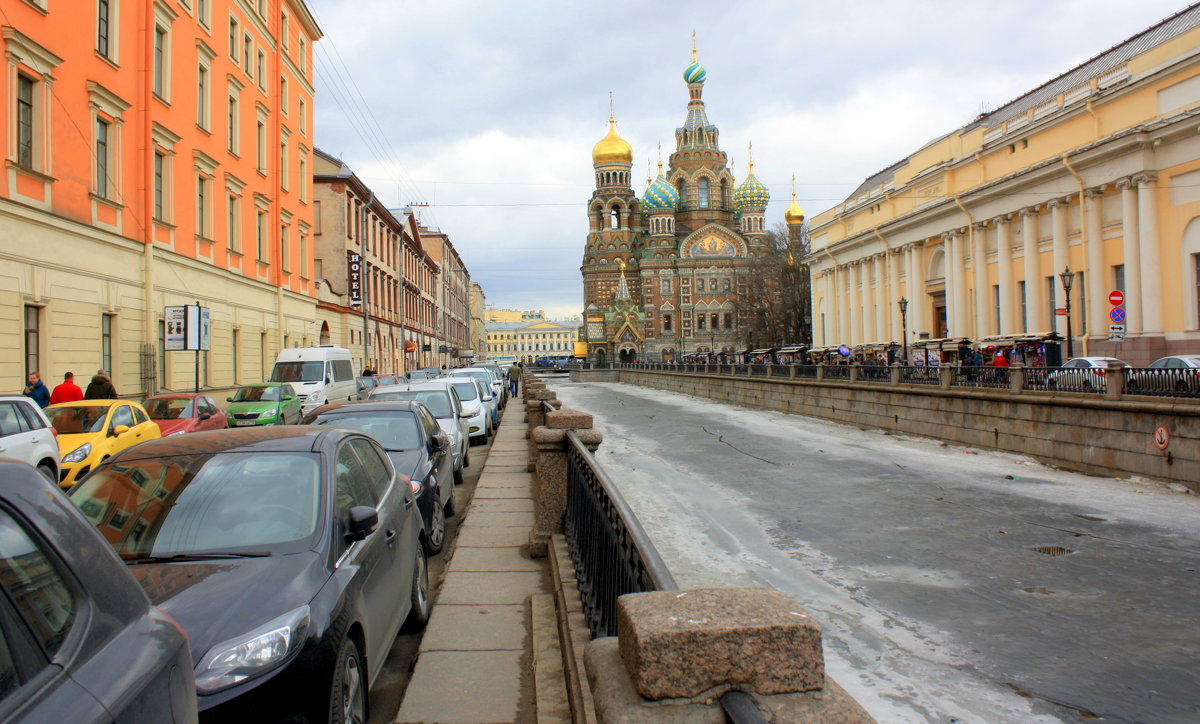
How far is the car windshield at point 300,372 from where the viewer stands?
25141mm

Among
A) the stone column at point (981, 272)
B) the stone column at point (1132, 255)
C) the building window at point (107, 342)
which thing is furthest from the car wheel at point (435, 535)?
the stone column at point (981, 272)

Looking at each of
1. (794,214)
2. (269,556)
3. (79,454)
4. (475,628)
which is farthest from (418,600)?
(794,214)

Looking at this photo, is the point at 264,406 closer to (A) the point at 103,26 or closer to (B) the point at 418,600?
(A) the point at 103,26

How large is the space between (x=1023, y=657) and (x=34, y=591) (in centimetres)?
→ 602

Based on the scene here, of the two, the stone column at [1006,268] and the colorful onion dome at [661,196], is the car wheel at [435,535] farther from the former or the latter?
the colorful onion dome at [661,196]

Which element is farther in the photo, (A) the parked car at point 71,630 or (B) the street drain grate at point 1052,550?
(B) the street drain grate at point 1052,550

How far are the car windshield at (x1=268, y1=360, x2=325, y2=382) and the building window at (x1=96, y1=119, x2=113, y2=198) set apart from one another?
269 inches

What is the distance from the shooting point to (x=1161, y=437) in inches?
551

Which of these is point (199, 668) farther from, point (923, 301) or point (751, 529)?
point (923, 301)

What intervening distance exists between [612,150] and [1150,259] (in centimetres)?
9698

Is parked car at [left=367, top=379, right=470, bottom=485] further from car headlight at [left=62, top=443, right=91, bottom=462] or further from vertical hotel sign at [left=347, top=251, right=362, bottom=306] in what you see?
vertical hotel sign at [left=347, top=251, right=362, bottom=306]

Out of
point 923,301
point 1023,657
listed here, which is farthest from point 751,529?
point 923,301

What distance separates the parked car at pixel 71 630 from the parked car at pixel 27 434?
951 centimetres

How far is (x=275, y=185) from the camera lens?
34375 millimetres
